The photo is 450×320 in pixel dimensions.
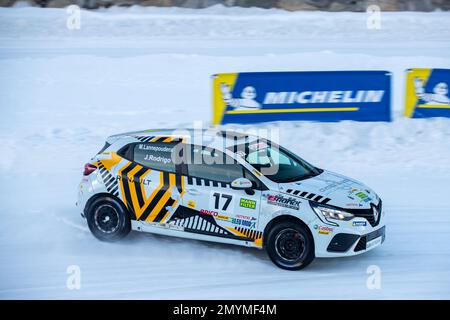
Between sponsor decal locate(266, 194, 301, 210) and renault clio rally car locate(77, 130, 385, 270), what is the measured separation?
1cm

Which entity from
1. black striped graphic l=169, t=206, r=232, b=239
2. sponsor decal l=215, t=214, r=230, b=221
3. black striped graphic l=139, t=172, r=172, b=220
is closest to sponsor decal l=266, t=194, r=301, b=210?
sponsor decal l=215, t=214, r=230, b=221

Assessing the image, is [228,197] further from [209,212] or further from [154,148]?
[154,148]

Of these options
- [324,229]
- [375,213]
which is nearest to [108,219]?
[324,229]

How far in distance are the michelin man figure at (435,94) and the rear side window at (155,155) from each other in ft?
23.7

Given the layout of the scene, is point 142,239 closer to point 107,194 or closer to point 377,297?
point 107,194

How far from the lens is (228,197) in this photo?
27.3 feet

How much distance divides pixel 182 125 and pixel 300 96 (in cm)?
256

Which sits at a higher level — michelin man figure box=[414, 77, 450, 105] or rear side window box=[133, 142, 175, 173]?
michelin man figure box=[414, 77, 450, 105]

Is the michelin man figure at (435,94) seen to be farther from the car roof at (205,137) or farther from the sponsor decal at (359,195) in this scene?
the sponsor decal at (359,195)

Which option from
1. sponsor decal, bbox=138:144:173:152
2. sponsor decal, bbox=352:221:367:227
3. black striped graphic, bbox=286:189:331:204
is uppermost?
sponsor decal, bbox=138:144:173:152

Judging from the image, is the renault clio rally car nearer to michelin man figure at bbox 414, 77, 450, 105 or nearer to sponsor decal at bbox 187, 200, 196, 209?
sponsor decal at bbox 187, 200, 196, 209

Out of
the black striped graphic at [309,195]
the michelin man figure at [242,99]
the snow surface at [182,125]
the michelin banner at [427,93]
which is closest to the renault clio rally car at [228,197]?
the black striped graphic at [309,195]

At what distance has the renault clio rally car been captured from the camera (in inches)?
317

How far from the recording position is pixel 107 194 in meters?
8.94
